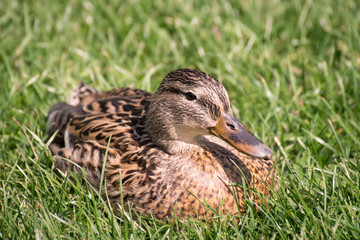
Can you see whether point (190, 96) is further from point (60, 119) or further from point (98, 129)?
point (60, 119)

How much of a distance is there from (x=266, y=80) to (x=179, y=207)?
2.12 m

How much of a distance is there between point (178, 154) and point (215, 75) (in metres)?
1.87

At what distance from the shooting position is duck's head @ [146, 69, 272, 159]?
Answer: 3.09 metres

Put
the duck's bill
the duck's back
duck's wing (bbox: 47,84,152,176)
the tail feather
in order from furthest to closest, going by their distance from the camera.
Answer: the tail feather
duck's wing (bbox: 47,84,152,176)
the duck's back
the duck's bill

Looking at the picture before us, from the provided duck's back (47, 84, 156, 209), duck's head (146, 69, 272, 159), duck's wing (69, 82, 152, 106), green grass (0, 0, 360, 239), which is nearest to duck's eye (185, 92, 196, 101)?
duck's head (146, 69, 272, 159)

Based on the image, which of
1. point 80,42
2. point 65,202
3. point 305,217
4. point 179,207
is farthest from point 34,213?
point 80,42

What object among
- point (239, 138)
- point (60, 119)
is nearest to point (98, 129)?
point (60, 119)

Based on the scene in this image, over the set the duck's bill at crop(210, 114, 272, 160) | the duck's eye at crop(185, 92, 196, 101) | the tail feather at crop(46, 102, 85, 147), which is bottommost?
the tail feather at crop(46, 102, 85, 147)

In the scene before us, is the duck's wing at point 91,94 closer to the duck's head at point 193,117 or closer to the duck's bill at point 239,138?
the duck's head at point 193,117

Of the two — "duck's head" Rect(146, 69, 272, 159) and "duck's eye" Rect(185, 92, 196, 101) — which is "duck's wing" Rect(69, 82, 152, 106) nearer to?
"duck's head" Rect(146, 69, 272, 159)

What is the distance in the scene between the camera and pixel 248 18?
5.82 meters

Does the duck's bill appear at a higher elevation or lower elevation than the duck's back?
higher

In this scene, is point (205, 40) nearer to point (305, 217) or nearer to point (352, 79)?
point (352, 79)

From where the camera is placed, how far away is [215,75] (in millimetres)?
5012
